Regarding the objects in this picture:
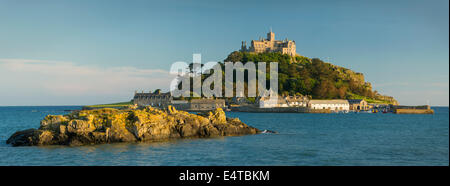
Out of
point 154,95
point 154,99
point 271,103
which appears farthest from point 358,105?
point 154,95

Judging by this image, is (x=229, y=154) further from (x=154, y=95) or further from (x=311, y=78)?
(x=311, y=78)

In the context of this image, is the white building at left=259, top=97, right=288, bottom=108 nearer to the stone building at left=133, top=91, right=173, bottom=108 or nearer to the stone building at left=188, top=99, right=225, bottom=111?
the stone building at left=188, top=99, right=225, bottom=111

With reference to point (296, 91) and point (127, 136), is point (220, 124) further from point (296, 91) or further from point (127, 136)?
point (296, 91)

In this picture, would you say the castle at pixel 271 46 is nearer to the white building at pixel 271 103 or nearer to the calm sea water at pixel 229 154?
the white building at pixel 271 103

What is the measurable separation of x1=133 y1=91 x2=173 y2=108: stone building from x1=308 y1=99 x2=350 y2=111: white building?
5395cm

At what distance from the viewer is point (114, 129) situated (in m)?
33.0

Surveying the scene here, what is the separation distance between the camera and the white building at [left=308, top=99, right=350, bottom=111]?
12650cm

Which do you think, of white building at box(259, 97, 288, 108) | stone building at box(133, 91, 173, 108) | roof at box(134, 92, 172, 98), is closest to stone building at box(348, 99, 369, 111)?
white building at box(259, 97, 288, 108)

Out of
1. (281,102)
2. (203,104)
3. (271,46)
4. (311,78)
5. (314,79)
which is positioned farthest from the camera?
(271,46)

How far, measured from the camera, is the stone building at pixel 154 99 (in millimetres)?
145225

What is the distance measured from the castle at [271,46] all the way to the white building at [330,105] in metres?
62.8

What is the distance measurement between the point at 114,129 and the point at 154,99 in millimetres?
117846

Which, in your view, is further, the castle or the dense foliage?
the castle

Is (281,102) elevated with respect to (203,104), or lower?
elevated
